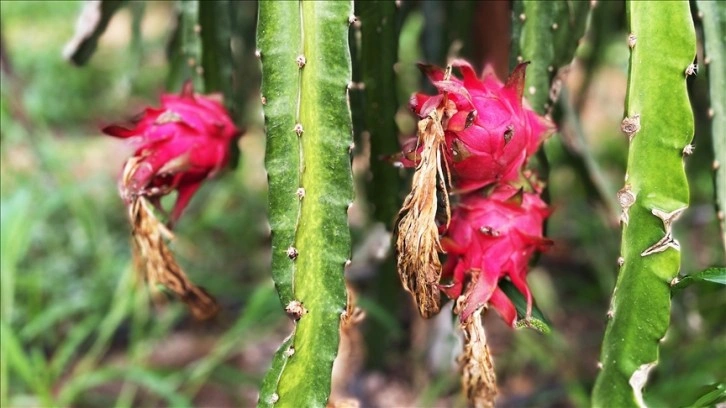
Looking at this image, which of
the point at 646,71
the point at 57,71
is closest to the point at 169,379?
the point at 646,71

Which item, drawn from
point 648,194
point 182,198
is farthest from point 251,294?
point 648,194

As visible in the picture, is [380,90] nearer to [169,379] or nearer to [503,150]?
[503,150]

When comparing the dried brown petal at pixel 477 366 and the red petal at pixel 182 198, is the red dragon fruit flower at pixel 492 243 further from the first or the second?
the red petal at pixel 182 198

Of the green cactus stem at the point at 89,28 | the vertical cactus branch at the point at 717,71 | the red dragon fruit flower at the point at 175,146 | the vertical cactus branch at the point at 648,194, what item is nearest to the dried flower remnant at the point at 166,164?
the red dragon fruit flower at the point at 175,146

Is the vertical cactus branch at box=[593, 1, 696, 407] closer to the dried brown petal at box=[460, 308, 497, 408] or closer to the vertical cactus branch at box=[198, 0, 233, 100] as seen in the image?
the dried brown petal at box=[460, 308, 497, 408]

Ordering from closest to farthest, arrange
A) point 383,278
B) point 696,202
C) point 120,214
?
point 383,278
point 696,202
point 120,214

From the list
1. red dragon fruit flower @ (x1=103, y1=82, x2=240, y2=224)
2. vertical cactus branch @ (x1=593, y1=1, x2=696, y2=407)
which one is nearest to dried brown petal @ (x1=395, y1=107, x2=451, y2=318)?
vertical cactus branch @ (x1=593, y1=1, x2=696, y2=407)

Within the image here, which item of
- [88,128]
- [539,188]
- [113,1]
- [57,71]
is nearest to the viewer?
[539,188]
